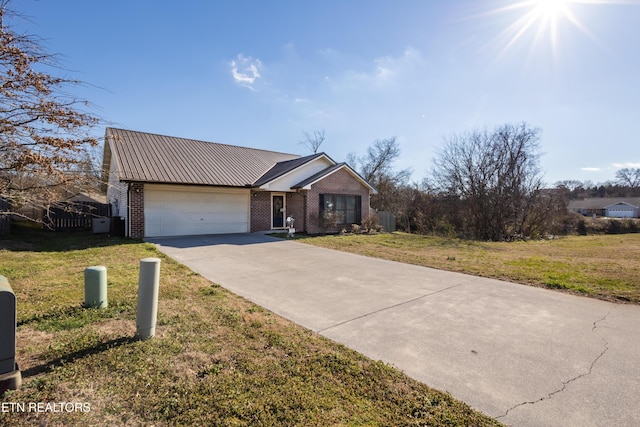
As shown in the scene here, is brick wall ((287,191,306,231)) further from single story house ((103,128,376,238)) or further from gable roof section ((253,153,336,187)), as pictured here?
gable roof section ((253,153,336,187))

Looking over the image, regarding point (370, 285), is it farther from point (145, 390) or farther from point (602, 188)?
point (602, 188)

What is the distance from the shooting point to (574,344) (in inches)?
145

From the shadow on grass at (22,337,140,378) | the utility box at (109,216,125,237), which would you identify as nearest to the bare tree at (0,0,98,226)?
the shadow on grass at (22,337,140,378)

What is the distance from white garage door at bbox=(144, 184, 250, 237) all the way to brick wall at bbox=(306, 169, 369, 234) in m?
3.30

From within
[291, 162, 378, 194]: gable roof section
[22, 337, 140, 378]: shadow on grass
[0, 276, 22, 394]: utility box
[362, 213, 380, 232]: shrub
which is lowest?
[22, 337, 140, 378]: shadow on grass

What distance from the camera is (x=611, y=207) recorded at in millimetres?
67500

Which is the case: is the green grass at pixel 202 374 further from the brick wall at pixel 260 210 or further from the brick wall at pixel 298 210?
the brick wall at pixel 298 210

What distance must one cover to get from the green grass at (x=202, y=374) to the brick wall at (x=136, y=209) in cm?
840

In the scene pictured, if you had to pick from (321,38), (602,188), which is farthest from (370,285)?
(602,188)

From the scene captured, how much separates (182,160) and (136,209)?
12.5 feet

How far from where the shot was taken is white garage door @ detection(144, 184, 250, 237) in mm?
13000

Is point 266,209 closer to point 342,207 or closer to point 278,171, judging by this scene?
point 278,171

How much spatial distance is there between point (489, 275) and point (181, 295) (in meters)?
6.77

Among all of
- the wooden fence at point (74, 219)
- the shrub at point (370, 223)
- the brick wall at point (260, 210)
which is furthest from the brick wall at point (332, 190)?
the wooden fence at point (74, 219)
